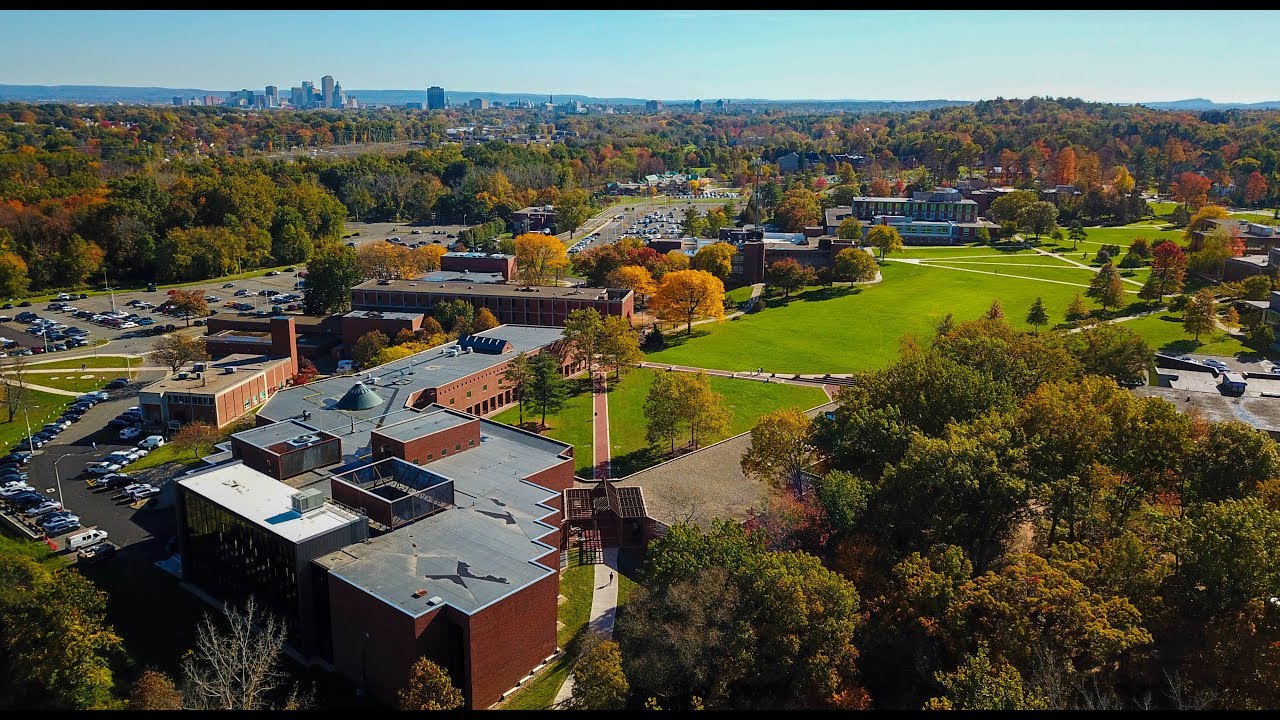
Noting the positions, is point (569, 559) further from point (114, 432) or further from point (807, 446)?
point (114, 432)

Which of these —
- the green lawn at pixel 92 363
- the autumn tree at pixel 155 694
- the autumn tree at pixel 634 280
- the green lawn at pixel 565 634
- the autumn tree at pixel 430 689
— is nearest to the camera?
the autumn tree at pixel 155 694

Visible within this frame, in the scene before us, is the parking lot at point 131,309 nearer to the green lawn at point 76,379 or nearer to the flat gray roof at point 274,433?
the green lawn at point 76,379

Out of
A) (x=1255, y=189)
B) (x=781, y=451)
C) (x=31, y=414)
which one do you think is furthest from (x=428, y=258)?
(x=1255, y=189)

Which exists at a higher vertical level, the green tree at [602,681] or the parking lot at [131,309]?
the parking lot at [131,309]

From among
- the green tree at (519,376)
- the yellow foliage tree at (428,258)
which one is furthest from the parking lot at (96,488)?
the yellow foliage tree at (428,258)

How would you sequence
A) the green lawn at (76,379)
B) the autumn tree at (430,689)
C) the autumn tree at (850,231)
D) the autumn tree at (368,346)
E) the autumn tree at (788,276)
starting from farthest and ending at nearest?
the autumn tree at (850,231) → the autumn tree at (788,276) → the autumn tree at (368,346) → the green lawn at (76,379) → the autumn tree at (430,689)

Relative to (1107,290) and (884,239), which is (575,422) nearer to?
(1107,290)

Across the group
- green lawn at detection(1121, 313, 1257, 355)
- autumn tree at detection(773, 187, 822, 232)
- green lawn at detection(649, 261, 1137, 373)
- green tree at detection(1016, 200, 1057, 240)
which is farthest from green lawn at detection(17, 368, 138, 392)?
green tree at detection(1016, 200, 1057, 240)
